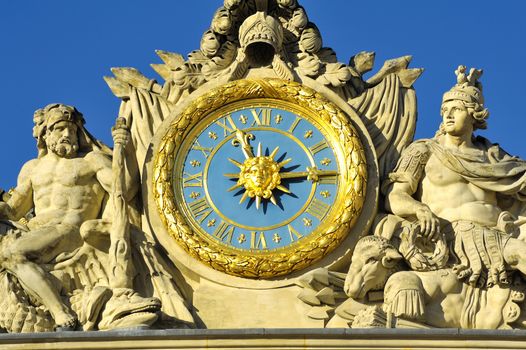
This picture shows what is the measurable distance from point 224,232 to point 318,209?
935mm

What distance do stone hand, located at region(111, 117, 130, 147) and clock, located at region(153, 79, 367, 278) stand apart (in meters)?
0.35

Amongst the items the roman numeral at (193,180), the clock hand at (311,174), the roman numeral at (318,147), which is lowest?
the roman numeral at (193,180)

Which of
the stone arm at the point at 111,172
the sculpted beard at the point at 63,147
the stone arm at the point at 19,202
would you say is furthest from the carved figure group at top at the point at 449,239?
the stone arm at the point at 19,202

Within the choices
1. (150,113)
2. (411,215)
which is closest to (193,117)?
(150,113)

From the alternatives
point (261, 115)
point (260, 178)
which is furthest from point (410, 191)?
point (261, 115)

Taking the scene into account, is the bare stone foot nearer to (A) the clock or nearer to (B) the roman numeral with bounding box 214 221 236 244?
(A) the clock

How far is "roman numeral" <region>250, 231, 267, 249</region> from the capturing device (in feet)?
79.3

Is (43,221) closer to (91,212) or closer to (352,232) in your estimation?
(91,212)

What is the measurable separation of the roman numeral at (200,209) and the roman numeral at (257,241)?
1.67 ft

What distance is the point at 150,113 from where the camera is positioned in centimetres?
2497

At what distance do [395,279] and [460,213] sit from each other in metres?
1.03

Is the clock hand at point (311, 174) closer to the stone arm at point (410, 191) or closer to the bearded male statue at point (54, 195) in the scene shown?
the stone arm at point (410, 191)

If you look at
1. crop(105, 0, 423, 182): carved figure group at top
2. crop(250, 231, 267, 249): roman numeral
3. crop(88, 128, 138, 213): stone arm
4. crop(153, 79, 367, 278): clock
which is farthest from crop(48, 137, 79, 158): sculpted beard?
crop(250, 231, 267, 249): roman numeral

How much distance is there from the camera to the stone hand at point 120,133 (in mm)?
24609
